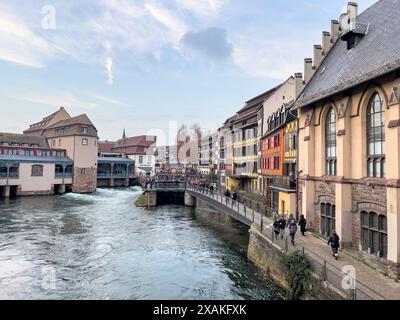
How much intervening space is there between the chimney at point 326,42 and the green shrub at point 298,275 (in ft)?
49.9

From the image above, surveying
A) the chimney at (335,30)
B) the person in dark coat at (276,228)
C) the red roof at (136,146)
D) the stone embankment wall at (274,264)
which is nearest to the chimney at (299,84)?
the chimney at (335,30)

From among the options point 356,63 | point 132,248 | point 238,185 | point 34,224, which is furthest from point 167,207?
point 356,63

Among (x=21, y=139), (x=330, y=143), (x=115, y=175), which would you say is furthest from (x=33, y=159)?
(x=330, y=143)

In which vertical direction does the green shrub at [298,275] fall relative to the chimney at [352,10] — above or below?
below

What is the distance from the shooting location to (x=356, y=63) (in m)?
16.3

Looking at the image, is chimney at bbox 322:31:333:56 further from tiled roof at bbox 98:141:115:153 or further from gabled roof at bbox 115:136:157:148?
tiled roof at bbox 98:141:115:153

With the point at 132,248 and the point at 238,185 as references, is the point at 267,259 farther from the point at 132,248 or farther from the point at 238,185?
the point at 238,185

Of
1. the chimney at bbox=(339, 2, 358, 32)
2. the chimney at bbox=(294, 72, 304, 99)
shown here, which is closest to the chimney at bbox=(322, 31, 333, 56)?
the chimney at bbox=(294, 72, 304, 99)

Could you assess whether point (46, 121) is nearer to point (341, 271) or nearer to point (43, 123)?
point (43, 123)

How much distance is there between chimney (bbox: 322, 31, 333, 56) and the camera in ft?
72.3

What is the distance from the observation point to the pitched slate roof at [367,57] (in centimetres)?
1370

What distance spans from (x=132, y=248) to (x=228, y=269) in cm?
773

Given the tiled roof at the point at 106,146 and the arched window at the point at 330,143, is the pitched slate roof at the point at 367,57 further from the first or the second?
the tiled roof at the point at 106,146

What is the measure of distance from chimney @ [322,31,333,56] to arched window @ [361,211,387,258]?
1256 centimetres
